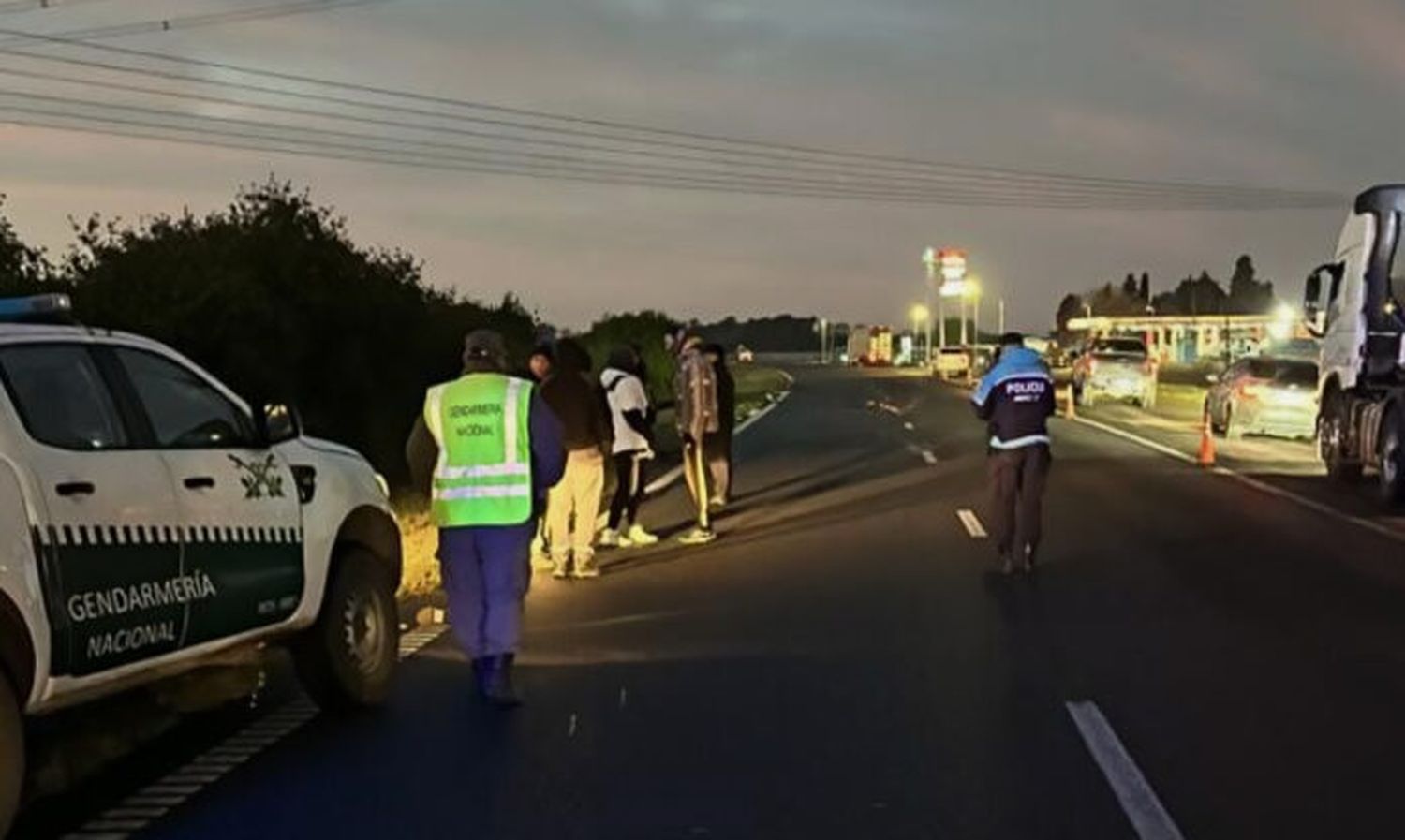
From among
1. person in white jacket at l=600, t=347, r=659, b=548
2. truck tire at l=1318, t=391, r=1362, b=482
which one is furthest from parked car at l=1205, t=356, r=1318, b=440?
person in white jacket at l=600, t=347, r=659, b=548

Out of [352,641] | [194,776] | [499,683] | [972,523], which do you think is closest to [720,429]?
[972,523]

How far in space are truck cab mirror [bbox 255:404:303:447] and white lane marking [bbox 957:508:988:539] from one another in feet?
30.0

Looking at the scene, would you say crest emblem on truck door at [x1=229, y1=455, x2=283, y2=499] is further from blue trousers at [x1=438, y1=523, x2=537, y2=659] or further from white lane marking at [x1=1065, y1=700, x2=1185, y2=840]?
white lane marking at [x1=1065, y1=700, x2=1185, y2=840]

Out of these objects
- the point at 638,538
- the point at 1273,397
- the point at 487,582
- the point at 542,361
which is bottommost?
the point at 638,538

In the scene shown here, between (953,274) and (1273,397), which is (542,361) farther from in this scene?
(953,274)

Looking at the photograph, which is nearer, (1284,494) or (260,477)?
(260,477)

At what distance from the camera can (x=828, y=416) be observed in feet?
143

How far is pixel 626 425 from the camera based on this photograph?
15.5 meters

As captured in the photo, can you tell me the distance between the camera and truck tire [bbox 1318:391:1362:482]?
22.2 m

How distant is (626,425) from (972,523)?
406cm

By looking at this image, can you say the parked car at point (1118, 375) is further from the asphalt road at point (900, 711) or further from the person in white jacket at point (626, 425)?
the person in white jacket at point (626, 425)

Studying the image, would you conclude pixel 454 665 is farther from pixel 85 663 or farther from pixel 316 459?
pixel 85 663

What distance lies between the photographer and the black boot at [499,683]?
8.66 m

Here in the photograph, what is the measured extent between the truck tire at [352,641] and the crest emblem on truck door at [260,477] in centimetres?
72
